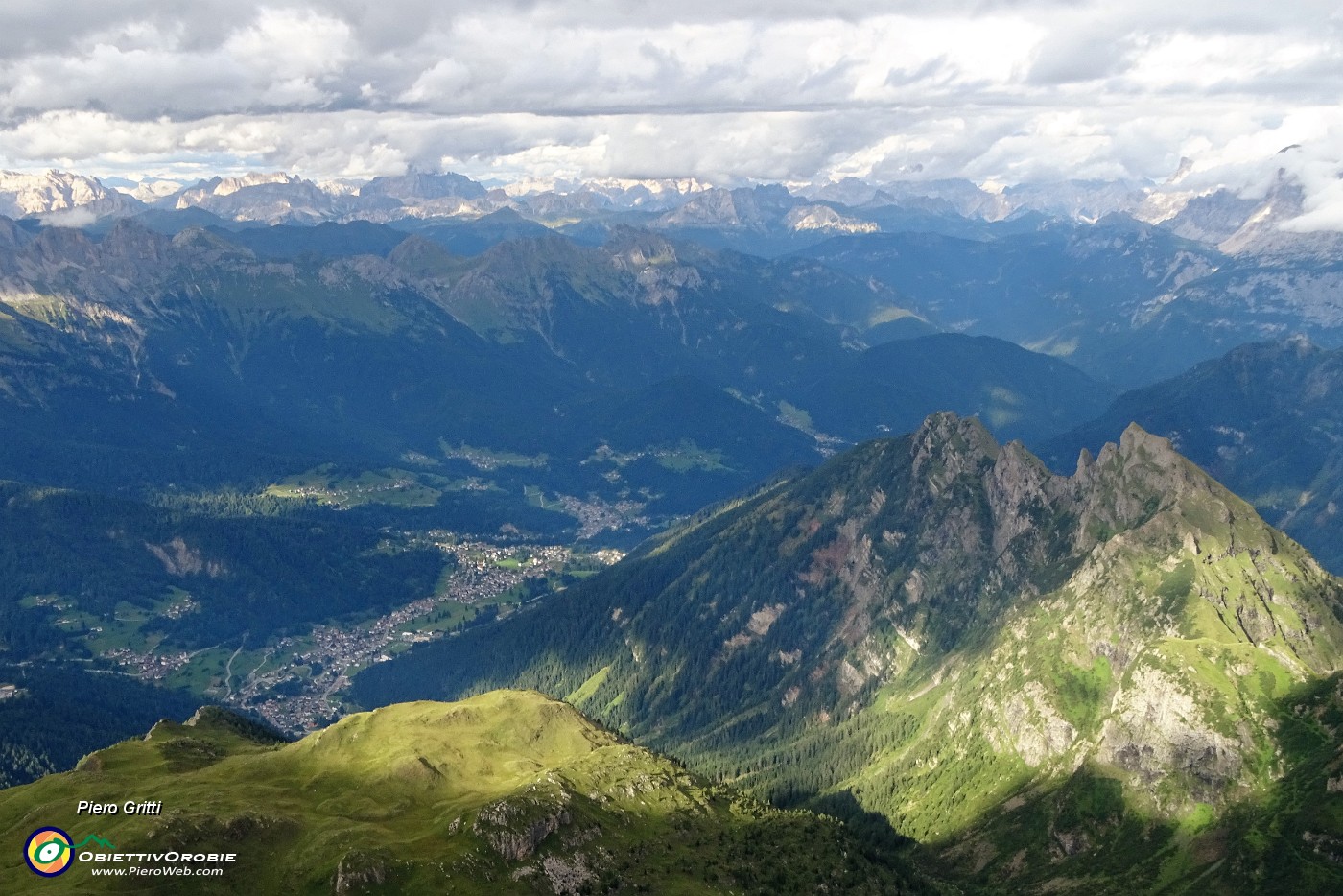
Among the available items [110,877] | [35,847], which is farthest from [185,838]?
[35,847]

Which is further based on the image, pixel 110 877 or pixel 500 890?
pixel 500 890

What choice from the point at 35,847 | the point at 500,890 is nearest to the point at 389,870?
the point at 500,890

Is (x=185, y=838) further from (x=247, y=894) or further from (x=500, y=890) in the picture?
(x=500, y=890)

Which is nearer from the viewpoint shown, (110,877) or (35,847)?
(110,877)

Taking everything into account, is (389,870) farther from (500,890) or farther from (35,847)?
(35,847)

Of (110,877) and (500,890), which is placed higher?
(110,877)

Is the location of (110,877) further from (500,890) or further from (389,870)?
(500,890)

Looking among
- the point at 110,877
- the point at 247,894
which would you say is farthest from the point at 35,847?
the point at 247,894
